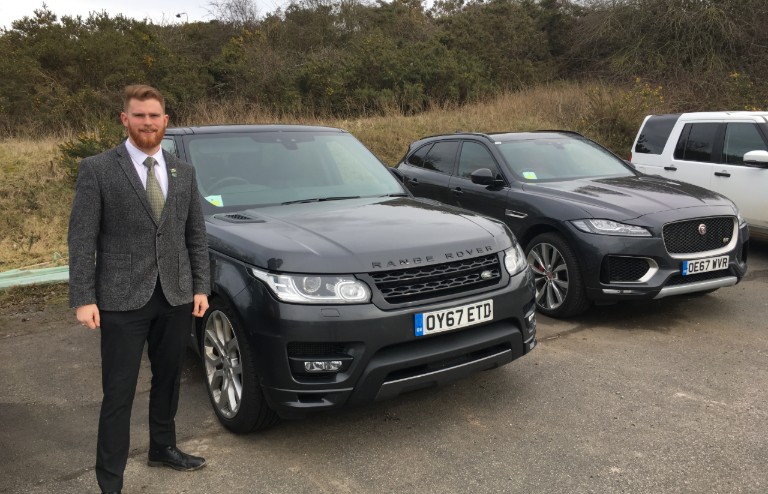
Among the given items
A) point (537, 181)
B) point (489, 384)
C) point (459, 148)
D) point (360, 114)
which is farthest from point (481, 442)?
point (360, 114)

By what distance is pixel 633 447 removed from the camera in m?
3.15

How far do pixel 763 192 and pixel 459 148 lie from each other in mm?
3371

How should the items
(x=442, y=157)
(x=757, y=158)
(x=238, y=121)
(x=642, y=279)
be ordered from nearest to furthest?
(x=642, y=279), (x=757, y=158), (x=442, y=157), (x=238, y=121)

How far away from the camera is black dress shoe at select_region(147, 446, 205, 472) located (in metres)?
3.04

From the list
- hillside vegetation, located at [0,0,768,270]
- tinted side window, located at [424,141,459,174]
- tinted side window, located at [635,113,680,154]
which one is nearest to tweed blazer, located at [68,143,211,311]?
tinted side window, located at [424,141,459,174]

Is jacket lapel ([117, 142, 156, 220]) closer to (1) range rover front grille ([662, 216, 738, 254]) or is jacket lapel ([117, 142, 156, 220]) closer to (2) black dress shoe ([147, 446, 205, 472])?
(2) black dress shoe ([147, 446, 205, 472])

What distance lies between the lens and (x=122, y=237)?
2.61m

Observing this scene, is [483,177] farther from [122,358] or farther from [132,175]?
[122,358]

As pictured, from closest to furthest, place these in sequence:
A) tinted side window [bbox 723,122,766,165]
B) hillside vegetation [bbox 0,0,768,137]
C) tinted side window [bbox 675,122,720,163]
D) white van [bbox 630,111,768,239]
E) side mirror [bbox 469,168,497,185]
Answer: side mirror [bbox 469,168,497,185] → white van [bbox 630,111,768,239] → tinted side window [bbox 723,122,766,165] → tinted side window [bbox 675,122,720,163] → hillside vegetation [bbox 0,0,768,137]

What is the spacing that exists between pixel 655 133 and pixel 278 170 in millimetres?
5889

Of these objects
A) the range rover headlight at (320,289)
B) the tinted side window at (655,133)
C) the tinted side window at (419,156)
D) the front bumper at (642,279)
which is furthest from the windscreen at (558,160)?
the range rover headlight at (320,289)

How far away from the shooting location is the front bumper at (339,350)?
2951 millimetres

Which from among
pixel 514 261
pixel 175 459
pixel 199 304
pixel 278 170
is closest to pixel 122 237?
pixel 199 304

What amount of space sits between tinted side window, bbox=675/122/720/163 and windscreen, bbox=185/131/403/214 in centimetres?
481
